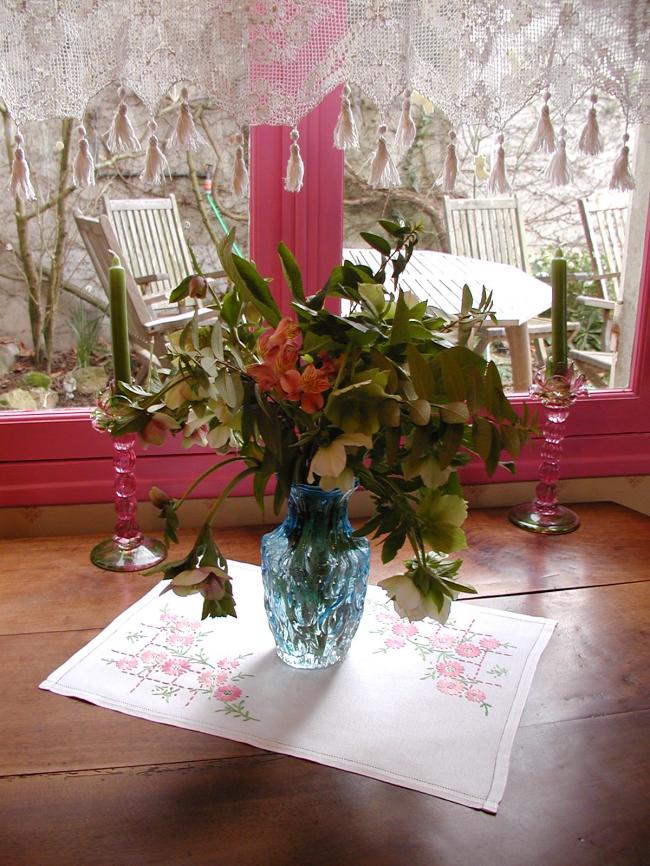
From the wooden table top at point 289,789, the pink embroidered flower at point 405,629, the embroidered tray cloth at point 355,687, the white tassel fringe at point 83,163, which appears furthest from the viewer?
the white tassel fringe at point 83,163

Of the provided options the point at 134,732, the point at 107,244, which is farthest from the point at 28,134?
the point at 134,732

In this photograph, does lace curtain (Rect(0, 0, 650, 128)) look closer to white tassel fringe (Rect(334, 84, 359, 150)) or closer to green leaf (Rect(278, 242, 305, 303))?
white tassel fringe (Rect(334, 84, 359, 150))

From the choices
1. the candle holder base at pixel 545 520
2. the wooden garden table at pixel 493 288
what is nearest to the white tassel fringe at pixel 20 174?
the wooden garden table at pixel 493 288

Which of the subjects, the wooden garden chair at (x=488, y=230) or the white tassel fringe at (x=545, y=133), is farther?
the wooden garden chair at (x=488, y=230)

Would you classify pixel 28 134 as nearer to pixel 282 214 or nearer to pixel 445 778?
pixel 282 214

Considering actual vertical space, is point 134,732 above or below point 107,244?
below

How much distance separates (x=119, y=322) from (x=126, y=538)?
0.31m

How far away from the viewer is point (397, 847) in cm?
68

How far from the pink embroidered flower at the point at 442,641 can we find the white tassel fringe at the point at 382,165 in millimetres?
608

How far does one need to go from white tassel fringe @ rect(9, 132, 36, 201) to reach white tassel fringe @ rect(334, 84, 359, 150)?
1.36 ft

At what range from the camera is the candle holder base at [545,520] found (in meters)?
1.33

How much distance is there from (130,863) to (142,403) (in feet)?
1.33

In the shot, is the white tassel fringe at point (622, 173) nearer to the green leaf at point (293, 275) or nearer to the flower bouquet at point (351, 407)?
the flower bouquet at point (351, 407)

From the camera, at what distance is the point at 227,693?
2.89 feet
